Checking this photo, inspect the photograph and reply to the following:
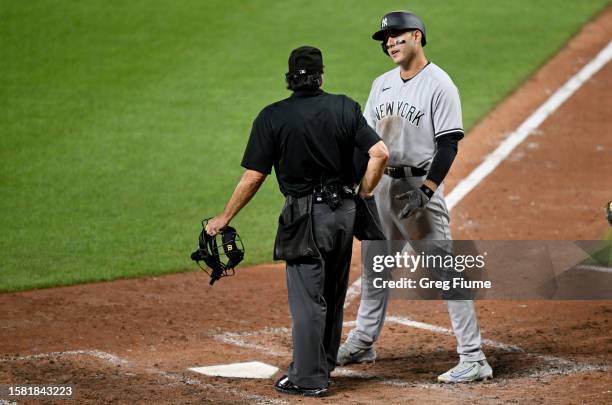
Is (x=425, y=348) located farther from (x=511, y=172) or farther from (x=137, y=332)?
(x=511, y=172)

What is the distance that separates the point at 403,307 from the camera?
7797mm

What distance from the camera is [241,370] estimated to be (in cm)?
623

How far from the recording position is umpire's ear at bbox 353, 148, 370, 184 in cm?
582

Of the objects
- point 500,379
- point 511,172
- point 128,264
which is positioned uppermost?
point 511,172

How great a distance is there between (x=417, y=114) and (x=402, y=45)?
402 mm

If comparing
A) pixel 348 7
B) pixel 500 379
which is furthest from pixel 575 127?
pixel 500 379

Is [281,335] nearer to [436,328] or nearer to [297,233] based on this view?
[436,328]

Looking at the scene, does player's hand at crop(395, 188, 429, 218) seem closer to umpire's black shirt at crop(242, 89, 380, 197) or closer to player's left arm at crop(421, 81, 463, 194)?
player's left arm at crop(421, 81, 463, 194)

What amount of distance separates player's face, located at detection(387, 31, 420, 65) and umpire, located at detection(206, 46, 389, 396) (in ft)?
1.97

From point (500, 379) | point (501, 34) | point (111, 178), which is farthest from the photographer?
point (501, 34)

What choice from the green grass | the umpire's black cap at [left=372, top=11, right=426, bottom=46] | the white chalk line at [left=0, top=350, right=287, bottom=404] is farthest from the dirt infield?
the umpire's black cap at [left=372, top=11, right=426, bottom=46]

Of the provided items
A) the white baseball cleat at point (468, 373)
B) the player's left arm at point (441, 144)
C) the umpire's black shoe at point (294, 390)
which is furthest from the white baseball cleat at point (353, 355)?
the player's left arm at point (441, 144)

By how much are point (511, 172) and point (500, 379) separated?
4978 millimetres

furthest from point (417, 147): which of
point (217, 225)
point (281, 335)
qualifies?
point (281, 335)
